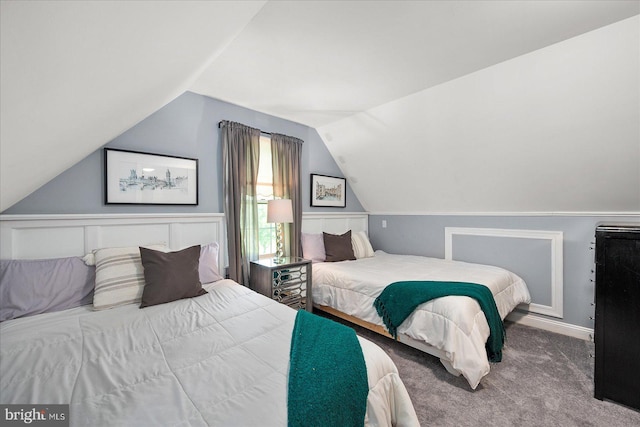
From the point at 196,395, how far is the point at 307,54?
214 cm

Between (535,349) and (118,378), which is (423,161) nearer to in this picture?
(535,349)

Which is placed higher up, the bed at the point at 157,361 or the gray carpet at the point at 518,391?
the bed at the point at 157,361

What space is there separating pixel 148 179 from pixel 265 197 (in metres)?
1.23

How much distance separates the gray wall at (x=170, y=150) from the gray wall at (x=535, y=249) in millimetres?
2487

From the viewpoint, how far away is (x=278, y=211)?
2.84m

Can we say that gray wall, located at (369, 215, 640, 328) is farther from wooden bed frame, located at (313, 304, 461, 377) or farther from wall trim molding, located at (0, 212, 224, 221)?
wall trim molding, located at (0, 212, 224, 221)

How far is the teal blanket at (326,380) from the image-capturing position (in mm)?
888

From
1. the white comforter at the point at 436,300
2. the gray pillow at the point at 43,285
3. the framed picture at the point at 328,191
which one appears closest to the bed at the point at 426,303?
the white comforter at the point at 436,300

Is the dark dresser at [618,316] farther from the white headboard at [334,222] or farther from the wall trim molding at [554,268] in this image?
the white headboard at [334,222]

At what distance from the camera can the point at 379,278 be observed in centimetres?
262

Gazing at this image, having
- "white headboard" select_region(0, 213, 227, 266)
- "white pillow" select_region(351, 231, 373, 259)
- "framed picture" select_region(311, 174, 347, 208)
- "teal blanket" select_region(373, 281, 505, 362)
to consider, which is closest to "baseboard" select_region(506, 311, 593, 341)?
"teal blanket" select_region(373, 281, 505, 362)

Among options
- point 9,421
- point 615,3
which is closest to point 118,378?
point 9,421

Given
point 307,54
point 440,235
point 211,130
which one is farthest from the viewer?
point 440,235

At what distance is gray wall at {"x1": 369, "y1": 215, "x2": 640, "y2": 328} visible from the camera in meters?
2.65
